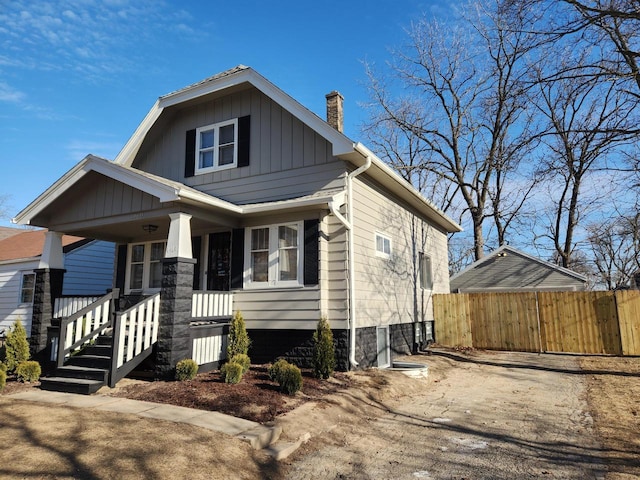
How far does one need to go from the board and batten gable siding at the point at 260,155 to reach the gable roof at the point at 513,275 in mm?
15766

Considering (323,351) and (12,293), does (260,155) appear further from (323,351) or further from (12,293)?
(12,293)

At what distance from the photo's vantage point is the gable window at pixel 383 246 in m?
9.98

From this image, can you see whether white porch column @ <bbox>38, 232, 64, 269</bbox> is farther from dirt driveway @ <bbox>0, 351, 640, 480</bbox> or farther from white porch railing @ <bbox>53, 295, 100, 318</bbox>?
dirt driveway @ <bbox>0, 351, 640, 480</bbox>

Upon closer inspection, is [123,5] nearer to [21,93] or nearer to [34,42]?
[34,42]

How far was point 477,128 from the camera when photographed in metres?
25.1

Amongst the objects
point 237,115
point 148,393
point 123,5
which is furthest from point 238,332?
point 123,5

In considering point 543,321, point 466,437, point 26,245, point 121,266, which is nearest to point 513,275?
point 543,321

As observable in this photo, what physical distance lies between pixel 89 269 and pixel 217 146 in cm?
822

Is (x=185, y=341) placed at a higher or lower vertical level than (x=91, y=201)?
lower

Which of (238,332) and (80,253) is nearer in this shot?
(238,332)

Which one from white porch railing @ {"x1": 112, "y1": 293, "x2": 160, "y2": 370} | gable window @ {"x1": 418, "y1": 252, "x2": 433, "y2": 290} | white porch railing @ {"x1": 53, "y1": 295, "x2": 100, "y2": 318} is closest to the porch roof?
white porch railing @ {"x1": 112, "y1": 293, "x2": 160, "y2": 370}

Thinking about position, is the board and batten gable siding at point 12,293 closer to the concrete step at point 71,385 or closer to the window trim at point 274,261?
the concrete step at point 71,385

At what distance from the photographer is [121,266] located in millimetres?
11406

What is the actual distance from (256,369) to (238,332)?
2.68ft
